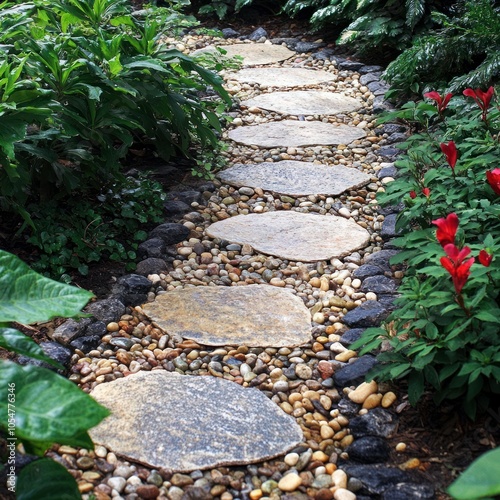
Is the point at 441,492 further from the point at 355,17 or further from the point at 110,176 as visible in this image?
the point at 355,17

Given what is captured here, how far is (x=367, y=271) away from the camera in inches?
117

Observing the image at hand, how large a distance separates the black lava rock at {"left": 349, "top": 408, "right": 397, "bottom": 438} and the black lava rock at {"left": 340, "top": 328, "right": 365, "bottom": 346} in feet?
1.35

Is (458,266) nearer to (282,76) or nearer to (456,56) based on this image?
(456,56)

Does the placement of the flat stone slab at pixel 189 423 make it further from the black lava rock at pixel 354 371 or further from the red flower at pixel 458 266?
the red flower at pixel 458 266

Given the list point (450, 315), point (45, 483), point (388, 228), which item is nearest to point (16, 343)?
point (45, 483)

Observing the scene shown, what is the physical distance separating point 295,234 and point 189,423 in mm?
1393

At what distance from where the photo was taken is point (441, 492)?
182 cm

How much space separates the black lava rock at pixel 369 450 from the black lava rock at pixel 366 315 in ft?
2.11

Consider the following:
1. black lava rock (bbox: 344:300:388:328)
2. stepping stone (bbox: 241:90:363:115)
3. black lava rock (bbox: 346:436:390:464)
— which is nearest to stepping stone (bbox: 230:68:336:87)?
stepping stone (bbox: 241:90:363:115)

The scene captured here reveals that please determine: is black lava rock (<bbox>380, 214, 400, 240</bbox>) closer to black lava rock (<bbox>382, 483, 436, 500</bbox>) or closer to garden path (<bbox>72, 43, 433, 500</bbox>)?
garden path (<bbox>72, 43, 433, 500</bbox>)

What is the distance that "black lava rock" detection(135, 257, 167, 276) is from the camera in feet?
9.64

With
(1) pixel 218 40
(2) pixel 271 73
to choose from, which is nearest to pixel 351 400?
(2) pixel 271 73

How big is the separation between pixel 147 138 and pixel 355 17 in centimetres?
261

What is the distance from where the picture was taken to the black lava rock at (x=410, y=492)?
1.79 metres
